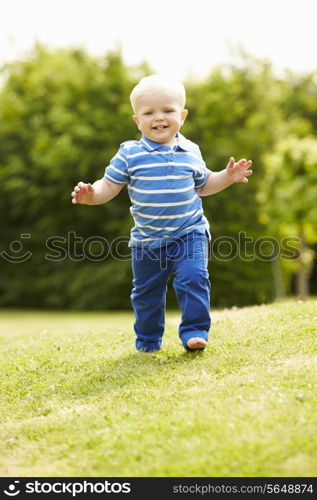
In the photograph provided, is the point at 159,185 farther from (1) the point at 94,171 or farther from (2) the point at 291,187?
(1) the point at 94,171

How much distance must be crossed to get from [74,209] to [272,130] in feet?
31.5

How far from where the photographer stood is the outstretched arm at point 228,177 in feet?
17.6

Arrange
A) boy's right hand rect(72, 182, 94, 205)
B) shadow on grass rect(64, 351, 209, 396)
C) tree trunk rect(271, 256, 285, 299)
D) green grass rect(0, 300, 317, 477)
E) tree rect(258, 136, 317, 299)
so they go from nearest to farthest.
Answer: green grass rect(0, 300, 317, 477) < shadow on grass rect(64, 351, 209, 396) < boy's right hand rect(72, 182, 94, 205) < tree rect(258, 136, 317, 299) < tree trunk rect(271, 256, 285, 299)

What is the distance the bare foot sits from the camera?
514 centimetres

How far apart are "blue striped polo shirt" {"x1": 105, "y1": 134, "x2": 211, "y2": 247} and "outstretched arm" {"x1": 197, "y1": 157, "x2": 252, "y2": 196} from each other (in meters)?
0.19

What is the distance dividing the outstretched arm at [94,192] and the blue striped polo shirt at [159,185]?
0.06m

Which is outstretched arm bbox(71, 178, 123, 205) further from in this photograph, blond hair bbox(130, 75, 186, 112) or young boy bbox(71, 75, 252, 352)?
blond hair bbox(130, 75, 186, 112)

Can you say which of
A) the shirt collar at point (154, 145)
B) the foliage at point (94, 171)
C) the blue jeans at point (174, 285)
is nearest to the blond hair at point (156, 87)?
the shirt collar at point (154, 145)

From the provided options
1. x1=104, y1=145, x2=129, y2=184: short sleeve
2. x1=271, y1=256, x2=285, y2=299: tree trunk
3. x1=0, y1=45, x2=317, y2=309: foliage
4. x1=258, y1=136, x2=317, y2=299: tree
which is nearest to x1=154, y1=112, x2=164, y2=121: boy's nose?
x1=104, y1=145, x2=129, y2=184: short sleeve

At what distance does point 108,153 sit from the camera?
85.9 feet

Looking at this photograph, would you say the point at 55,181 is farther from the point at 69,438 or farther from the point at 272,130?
the point at 69,438

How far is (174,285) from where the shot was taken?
5.23 meters

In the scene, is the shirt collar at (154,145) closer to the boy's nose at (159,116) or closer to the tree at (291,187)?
the boy's nose at (159,116)

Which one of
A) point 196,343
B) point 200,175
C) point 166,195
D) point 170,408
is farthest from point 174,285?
point 170,408
